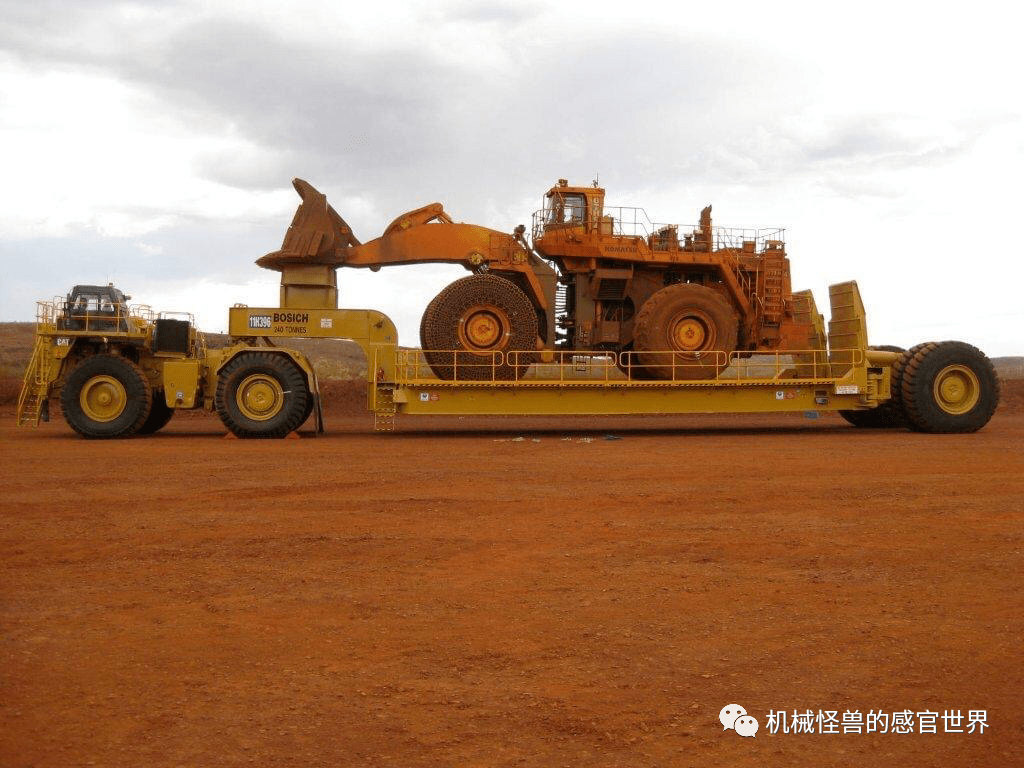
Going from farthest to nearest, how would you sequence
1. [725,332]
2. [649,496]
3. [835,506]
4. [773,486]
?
[725,332] < [773,486] < [649,496] < [835,506]

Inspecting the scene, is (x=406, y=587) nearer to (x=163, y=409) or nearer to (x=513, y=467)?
(x=513, y=467)

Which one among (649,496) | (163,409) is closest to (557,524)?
(649,496)

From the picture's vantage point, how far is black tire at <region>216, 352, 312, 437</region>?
17.6m

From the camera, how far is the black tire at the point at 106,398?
1758cm

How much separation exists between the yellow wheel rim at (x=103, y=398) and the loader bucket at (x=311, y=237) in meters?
3.79

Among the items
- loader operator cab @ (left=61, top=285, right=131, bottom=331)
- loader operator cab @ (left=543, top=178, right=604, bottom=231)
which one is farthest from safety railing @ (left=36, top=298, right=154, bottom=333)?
loader operator cab @ (left=543, top=178, right=604, bottom=231)

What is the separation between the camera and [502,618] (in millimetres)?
5492

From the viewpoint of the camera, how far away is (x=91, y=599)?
19.4ft

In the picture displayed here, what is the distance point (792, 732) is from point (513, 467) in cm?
896

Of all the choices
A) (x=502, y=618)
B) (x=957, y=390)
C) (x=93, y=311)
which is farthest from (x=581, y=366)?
(x=502, y=618)

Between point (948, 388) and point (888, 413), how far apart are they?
6.56ft

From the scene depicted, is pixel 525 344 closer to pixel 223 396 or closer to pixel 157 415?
pixel 223 396

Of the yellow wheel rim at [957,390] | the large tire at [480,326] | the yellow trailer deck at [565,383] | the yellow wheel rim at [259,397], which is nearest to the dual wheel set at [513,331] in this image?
the large tire at [480,326]

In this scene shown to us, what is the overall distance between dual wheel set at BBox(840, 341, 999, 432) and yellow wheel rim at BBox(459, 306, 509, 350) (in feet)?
27.0
